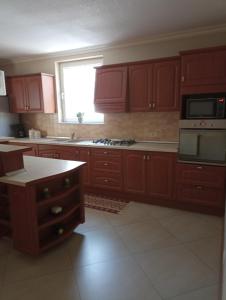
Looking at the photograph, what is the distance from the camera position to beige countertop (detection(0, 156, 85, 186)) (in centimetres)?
198

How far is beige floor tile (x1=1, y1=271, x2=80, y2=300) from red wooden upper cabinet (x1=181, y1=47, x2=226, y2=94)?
246 cm

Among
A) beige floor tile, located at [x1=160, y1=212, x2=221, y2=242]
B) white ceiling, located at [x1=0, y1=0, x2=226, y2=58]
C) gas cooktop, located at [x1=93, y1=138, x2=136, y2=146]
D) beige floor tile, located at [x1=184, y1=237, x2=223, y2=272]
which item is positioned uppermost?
white ceiling, located at [x1=0, y1=0, x2=226, y2=58]

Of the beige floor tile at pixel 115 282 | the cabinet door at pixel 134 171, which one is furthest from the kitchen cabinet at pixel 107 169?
the beige floor tile at pixel 115 282

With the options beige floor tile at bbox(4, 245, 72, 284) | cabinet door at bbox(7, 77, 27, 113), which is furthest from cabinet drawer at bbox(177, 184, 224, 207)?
cabinet door at bbox(7, 77, 27, 113)

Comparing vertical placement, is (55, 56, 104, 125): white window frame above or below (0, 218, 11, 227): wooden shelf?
above

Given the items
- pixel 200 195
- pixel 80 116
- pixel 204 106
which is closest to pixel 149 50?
pixel 204 106

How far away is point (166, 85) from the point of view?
323cm

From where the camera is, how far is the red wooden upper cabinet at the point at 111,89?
3.50 m

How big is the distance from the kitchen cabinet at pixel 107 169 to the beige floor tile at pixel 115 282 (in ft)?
4.93

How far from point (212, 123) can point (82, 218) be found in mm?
1916

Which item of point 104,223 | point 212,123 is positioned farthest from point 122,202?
point 212,123

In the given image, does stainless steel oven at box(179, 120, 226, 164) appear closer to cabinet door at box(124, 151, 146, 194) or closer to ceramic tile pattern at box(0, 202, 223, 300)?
cabinet door at box(124, 151, 146, 194)

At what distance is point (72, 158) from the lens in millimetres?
3832

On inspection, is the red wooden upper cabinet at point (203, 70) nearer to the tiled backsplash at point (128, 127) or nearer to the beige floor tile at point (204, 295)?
the tiled backsplash at point (128, 127)
